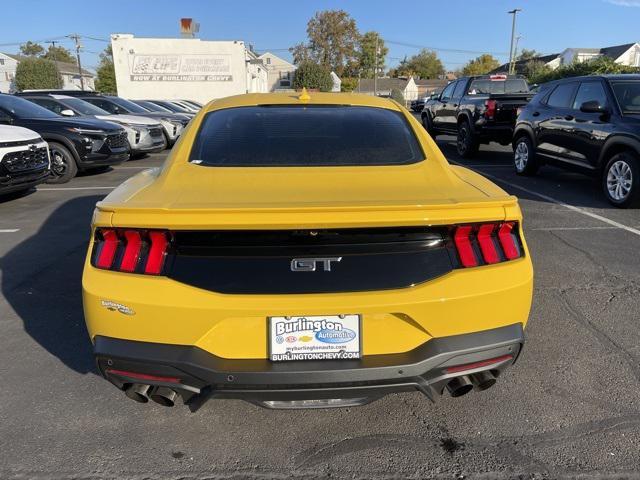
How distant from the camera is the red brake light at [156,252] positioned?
6.95 ft

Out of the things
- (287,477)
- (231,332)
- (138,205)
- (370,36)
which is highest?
(370,36)

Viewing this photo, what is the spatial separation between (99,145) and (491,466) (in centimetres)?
968

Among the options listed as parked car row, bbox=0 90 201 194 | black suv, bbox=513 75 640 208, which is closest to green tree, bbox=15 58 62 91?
parked car row, bbox=0 90 201 194

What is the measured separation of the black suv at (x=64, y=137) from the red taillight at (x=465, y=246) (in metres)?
9.27

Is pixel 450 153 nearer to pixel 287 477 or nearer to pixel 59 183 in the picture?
pixel 59 183

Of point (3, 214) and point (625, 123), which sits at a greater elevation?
point (625, 123)

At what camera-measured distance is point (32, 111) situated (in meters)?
10.1

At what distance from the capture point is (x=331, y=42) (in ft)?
322

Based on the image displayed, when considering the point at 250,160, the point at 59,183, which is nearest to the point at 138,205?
the point at 250,160

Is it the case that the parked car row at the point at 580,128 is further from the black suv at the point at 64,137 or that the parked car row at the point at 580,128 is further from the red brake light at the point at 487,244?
the black suv at the point at 64,137


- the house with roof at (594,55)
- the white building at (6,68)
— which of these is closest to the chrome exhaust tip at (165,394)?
the house with roof at (594,55)

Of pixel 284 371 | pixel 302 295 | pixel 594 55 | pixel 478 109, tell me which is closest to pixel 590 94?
pixel 478 109

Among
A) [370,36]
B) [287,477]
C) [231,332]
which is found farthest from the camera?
[370,36]

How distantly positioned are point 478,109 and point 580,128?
3.97 m
